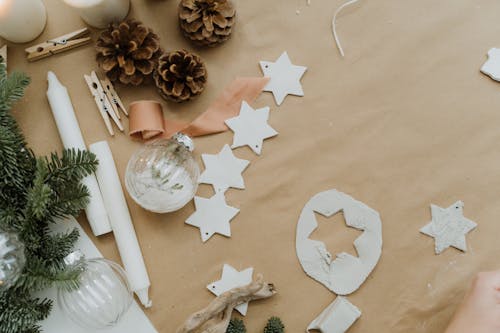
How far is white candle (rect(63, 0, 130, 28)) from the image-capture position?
720 mm

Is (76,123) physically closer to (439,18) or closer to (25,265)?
(25,265)

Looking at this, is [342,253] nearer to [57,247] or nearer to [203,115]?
Result: [203,115]

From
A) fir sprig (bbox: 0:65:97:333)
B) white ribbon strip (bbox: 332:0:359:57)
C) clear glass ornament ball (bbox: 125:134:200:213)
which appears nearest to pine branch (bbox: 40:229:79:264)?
fir sprig (bbox: 0:65:97:333)

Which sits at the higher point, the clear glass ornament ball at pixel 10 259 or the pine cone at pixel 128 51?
the pine cone at pixel 128 51

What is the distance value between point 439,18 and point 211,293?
0.58 metres

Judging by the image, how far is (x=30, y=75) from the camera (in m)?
0.78

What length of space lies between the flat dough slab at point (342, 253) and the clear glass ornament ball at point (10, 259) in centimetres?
40

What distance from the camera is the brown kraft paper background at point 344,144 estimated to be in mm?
765

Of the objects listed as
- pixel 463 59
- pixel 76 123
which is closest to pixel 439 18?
pixel 463 59

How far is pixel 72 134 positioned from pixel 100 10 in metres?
0.19

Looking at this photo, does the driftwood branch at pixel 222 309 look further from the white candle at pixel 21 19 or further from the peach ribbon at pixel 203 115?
the white candle at pixel 21 19

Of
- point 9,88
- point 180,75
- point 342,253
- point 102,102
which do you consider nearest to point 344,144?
point 342,253

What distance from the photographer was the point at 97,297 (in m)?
0.69

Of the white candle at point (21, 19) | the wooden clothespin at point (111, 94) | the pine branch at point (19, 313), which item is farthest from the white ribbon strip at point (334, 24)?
the pine branch at point (19, 313)
